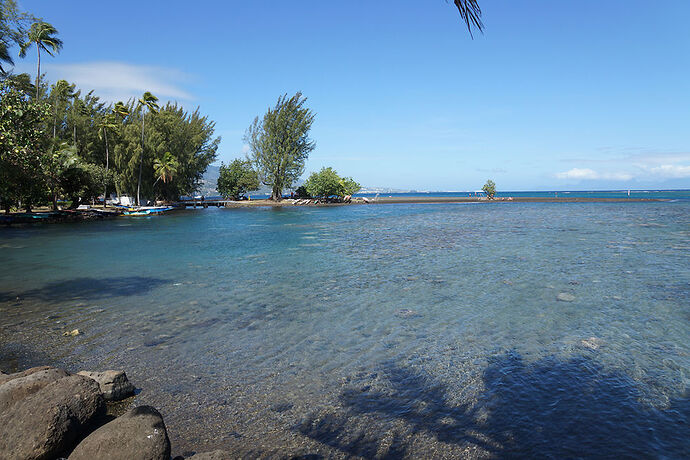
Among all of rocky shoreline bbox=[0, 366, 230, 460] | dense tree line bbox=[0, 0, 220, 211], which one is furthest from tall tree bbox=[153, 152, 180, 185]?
rocky shoreline bbox=[0, 366, 230, 460]

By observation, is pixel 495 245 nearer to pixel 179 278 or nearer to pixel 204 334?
pixel 179 278

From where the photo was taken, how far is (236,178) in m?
96.7

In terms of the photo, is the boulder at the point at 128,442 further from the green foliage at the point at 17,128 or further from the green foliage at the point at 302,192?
the green foliage at the point at 302,192

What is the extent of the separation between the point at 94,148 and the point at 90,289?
62.8 m

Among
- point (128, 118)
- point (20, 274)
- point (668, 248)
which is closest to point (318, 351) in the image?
point (20, 274)

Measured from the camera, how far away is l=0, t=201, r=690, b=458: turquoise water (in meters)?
5.45

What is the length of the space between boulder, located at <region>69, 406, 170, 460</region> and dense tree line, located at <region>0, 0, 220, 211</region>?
25.9 metres

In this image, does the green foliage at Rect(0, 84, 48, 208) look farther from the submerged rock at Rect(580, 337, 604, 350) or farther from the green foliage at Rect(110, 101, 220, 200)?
the green foliage at Rect(110, 101, 220, 200)

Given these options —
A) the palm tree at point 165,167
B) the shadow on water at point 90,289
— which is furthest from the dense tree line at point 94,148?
the shadow on water at point 90,289

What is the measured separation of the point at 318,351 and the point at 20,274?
54.4 feet

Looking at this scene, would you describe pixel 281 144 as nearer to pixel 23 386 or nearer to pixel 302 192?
pixel 302 192

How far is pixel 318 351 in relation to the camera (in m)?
8.48

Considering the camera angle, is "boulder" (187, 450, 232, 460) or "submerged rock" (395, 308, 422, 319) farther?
"submerged rock" (395, 308, 422, 319)

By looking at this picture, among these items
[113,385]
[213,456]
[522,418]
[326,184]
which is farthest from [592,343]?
[326,184]
